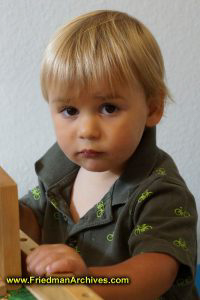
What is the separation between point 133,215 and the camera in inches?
21.4

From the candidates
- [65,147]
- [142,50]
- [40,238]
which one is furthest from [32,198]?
[142,50]

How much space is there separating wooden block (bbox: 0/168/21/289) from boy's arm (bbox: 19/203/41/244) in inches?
10.6

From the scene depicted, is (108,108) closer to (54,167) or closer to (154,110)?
(154,110)

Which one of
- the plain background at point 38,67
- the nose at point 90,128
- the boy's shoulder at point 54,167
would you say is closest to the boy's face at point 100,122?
the nose at point 90,128

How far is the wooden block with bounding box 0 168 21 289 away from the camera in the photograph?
373 mm

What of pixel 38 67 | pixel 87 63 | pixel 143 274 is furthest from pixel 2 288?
pixel 38 67

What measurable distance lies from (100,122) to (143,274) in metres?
0.16

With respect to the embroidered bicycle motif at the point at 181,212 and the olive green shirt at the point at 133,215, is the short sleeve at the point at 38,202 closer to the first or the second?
the olive green shirt at the point at 133,215

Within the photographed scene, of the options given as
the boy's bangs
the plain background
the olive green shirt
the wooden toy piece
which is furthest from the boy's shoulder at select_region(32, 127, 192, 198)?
the plain background

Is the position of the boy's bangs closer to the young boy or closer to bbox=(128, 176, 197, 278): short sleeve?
the young boy

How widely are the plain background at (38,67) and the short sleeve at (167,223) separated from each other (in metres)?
0.46

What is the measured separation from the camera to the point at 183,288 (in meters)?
0.54

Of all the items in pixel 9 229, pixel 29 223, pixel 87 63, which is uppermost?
pixel 87 63

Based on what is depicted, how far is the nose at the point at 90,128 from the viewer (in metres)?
0.51
